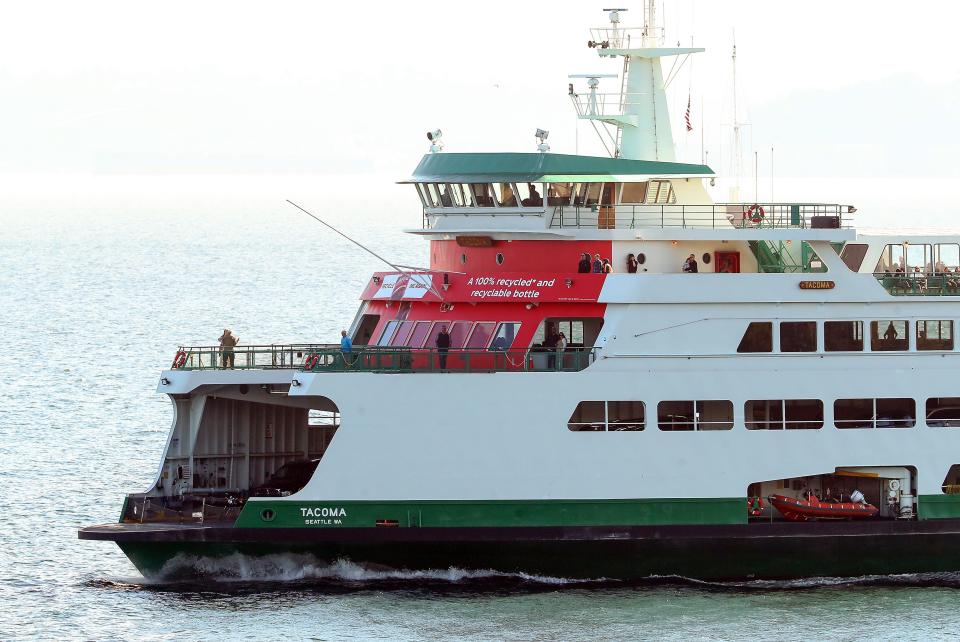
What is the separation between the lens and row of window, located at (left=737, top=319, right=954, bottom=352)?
28.2 metres

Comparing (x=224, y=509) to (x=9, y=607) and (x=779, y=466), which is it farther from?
(x=779, y=466)

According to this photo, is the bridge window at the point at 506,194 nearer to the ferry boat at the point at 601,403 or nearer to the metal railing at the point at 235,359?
the ferry boat at the point at 601,403

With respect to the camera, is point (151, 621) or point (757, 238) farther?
point (757, 238)

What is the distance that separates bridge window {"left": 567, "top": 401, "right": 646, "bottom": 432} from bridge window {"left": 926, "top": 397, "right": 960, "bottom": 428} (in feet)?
14.5

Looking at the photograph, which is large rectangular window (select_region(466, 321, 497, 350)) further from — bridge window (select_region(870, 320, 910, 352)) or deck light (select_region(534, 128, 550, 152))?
bridge window (select_region(870, 320, 910, 352))

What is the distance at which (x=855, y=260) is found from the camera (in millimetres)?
29594

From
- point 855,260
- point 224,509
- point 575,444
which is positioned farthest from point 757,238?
point 224,509

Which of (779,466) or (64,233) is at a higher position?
(64,233)

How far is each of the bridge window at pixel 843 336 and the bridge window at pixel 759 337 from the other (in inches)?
32.8

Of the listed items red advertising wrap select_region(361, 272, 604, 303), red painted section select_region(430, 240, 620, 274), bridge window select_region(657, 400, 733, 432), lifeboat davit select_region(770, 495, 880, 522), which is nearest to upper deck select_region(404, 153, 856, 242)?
red painted section select_region(430, 240, 620, 274)

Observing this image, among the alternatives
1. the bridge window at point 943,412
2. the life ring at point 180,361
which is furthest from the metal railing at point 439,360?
the bridge window at point 943,412

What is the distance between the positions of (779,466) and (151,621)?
926cm

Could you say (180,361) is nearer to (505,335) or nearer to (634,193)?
(505,335)

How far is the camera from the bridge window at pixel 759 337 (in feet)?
92.6
